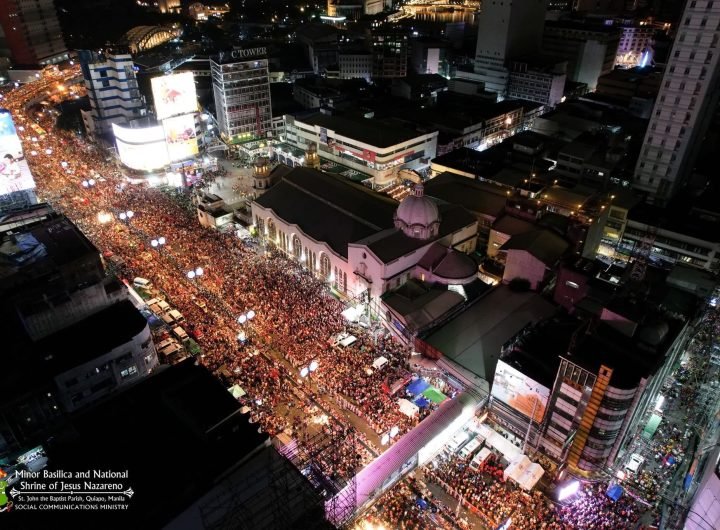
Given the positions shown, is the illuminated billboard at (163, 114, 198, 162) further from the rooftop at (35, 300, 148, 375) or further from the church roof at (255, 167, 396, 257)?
the rooftop at (35, 300, 148, 375)

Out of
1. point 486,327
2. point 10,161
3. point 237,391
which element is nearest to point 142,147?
point 10,161

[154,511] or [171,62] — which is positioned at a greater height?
[171,62]

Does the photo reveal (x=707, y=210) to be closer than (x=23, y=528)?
No

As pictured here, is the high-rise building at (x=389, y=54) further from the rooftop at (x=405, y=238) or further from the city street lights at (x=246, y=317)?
the city street lights at (x=246, y=317)

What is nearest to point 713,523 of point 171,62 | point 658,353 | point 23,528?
point 658,353

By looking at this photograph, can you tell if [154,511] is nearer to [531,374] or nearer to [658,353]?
[531,374]

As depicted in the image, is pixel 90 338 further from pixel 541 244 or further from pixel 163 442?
pixel 541 244

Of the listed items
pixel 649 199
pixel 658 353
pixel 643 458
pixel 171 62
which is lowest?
pixel 643 458

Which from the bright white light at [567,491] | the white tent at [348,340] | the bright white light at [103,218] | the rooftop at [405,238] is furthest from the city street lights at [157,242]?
the bright white light at [567,491]
